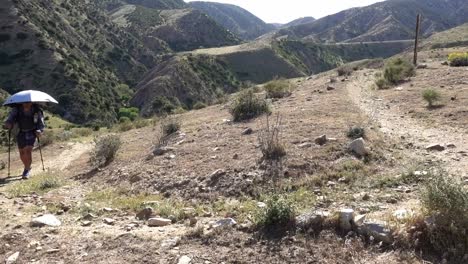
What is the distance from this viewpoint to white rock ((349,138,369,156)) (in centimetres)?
949

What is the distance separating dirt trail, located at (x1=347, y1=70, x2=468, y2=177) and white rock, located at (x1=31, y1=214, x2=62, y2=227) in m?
6.68

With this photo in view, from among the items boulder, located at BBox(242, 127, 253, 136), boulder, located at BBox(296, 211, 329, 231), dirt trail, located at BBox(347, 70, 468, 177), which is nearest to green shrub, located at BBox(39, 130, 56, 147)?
boulder, located at BBox(242, 127, 253, 136)

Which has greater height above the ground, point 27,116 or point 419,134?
point 27,116

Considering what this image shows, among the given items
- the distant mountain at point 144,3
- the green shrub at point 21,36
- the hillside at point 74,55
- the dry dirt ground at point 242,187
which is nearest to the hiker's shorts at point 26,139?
the dry dirt ground at point 242,187

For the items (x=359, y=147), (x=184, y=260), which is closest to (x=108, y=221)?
(x=184, y=260)

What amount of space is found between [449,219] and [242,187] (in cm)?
400

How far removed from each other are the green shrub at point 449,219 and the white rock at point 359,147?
4047 millimetres

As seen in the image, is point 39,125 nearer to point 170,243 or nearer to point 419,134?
point 170,243

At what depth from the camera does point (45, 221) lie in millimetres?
7152

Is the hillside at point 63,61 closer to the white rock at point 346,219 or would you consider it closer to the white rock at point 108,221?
the white rock at point 108,221

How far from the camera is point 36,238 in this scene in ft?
21.7

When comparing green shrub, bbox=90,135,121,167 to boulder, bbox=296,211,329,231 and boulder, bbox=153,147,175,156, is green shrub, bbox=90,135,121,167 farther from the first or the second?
boulder, bbox=296,211,329,231

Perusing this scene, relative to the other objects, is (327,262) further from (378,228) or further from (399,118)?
(399,118)

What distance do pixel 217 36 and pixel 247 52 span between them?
1717 inches
